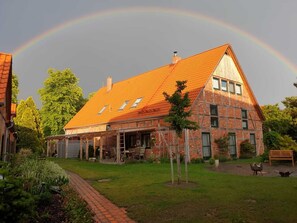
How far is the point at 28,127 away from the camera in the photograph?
19750 millimetres

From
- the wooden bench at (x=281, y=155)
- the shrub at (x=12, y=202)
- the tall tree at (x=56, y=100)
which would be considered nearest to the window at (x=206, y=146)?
the wooden bench at (x=281, y=155)

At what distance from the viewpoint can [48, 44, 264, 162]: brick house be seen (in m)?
19.2

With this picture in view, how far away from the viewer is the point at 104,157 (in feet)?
79.2

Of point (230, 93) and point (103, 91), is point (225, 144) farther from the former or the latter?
point (103, 91)

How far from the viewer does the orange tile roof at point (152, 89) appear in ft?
67.1

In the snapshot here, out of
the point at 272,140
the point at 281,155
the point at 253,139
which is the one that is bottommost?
the point at 281,155

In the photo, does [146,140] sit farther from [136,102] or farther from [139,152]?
[136,102]

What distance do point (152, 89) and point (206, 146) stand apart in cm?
731

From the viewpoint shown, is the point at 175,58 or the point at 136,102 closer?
the point at 136,102

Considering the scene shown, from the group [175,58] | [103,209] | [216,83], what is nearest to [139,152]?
[216,83]

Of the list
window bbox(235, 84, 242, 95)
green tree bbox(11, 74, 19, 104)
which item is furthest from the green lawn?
green tree bbox(11, 74, 19, 104)

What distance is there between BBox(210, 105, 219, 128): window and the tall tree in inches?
1011

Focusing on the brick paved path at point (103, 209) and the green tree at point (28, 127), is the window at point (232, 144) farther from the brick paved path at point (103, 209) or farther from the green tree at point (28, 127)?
the brick paved path at point (103, 209)

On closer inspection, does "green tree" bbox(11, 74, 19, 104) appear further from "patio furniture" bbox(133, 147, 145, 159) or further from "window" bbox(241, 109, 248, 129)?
"window" bbox(241, 109, 248, 129)
